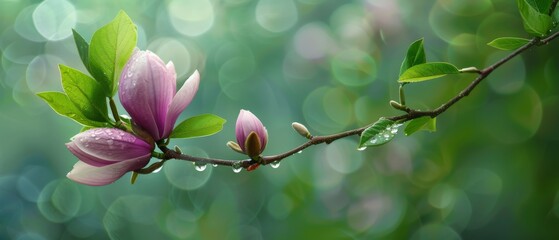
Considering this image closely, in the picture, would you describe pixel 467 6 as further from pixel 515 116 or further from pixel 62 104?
pixel 62 104

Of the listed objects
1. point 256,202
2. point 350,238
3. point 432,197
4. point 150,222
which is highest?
point 432,197

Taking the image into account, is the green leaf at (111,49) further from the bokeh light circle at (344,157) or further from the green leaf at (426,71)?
the bokeh light circle at (344,157)

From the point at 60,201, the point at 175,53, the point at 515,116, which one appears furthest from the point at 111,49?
the point at 60,201

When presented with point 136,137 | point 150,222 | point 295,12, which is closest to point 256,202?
point 150,222

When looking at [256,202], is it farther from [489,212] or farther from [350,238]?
[489,212]

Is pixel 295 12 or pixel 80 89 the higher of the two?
pixel 80 89

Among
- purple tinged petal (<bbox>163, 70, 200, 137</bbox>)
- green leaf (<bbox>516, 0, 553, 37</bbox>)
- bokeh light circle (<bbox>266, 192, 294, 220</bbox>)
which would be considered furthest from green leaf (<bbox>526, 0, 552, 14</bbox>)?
bokeh light circle (<bbox>266, 192, 294, 220</bbox>)
